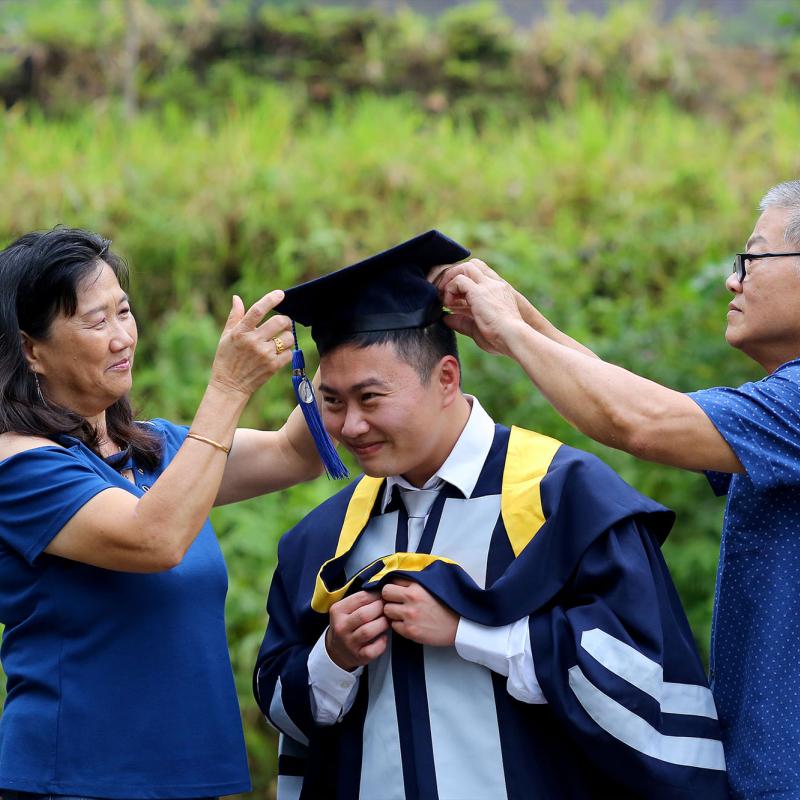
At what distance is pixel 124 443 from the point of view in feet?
10.6

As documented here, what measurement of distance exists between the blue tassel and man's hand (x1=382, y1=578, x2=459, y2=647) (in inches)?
18.4

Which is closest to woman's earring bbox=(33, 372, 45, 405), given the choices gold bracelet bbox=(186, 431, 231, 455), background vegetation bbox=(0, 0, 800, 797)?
gold bracelet bbox=(186, 431, 231, 455)

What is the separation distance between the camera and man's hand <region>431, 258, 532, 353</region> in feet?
9.18

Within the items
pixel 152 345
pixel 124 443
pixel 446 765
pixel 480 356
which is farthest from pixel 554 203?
pixel 446 765

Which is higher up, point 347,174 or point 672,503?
point 347,174

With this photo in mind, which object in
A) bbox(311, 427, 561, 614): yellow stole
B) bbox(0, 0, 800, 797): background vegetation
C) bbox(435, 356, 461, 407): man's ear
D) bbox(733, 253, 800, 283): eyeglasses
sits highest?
bbox(0, 0, 800, 797): background vegetation

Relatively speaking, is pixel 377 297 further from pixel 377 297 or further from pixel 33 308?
pixel 33 308

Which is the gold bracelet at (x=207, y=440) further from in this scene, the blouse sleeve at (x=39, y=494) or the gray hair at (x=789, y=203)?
the gray hair at (x=789, y=203)

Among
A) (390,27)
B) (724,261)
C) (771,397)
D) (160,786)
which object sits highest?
(390,27)

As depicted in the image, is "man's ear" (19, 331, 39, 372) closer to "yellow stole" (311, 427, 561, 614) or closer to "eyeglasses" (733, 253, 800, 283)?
"yellow stole" (311, 427, 561, 614)

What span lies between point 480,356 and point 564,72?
4616 millimetres

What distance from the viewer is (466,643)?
2670mm

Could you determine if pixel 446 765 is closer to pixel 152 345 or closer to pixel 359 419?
pixel 359 419

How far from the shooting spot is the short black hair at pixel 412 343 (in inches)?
114
